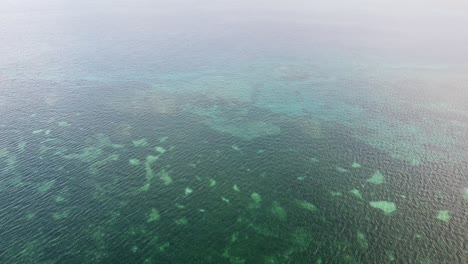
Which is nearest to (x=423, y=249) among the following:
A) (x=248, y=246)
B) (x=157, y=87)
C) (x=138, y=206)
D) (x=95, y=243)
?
(x=248, y=246)

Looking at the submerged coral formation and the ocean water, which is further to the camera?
the submerged coral formation

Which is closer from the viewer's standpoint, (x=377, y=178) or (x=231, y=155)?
(x=377, y=178)

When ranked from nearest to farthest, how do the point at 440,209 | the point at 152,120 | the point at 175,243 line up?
the point at 175,243
the point at 440,209
the point at 152,120

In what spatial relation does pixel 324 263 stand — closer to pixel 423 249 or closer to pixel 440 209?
pixel 423 249

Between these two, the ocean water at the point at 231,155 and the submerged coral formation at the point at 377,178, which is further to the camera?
the submerged coral formation at the point at 377,178

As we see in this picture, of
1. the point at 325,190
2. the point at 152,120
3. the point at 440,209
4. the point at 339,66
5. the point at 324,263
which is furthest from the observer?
the point at 339,66

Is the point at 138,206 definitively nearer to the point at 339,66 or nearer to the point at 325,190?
the point at 325,190

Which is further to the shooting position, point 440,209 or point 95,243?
point 440,209
